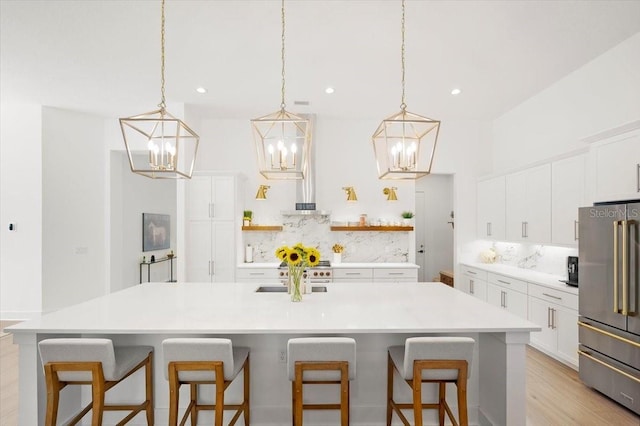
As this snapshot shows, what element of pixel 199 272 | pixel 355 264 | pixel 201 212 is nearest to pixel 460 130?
pixel 355 264

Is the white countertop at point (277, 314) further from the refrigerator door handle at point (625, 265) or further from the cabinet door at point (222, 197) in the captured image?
the cabinet door at point (222, 197)

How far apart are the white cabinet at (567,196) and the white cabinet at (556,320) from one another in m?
0.60

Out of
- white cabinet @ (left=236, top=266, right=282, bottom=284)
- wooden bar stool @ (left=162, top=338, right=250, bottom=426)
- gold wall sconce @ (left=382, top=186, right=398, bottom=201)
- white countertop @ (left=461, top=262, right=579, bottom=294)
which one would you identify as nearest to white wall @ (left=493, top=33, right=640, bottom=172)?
white countertop @ (left=461, top=262, right=579, bottom=294)

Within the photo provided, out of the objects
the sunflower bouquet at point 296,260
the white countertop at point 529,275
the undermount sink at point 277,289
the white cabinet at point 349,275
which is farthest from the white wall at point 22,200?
the white countertop at point 529,275

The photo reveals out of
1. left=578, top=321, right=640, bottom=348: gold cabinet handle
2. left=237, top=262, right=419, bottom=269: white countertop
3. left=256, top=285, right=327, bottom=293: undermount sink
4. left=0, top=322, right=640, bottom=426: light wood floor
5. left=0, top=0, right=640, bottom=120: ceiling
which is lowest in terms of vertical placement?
left=0, top=322, right=640, bottom=426: light wood floor

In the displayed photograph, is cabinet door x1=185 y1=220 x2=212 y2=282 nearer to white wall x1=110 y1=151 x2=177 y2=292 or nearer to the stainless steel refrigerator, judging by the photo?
white wall x1=110 y1=151 x2=177 y2=292

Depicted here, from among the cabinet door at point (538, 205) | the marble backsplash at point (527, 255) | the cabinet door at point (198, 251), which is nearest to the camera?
the cabinet door at point (538, 205)

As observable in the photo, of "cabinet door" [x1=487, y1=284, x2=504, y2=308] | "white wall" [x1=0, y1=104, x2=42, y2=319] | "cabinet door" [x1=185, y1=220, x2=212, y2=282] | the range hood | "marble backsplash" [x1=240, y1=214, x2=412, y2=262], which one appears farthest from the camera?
"marble backsplash" [x1=240, y1=214, x2=412, y2=262]

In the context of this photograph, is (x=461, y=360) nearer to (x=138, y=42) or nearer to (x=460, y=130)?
(x=138, y=42)

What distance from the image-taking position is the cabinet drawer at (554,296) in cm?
362

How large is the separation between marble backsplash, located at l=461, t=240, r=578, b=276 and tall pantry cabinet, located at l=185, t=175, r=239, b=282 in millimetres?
3848

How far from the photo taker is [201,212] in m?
5.26

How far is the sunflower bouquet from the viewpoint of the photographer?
2730 millimetres

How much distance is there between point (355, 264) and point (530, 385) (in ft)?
9.29
